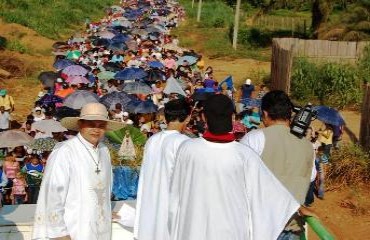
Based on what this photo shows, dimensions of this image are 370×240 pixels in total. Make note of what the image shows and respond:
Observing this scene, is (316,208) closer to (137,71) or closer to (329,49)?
(137,71)

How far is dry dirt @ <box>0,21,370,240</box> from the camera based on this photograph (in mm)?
8320

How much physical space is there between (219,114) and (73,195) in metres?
1.11

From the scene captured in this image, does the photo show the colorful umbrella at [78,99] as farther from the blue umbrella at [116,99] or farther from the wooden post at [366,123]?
the wooden post at [366,123]

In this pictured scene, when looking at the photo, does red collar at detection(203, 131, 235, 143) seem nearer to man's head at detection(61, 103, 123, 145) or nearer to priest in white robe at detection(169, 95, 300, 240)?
priest in white robe at detection(169, 95, 300, 240)

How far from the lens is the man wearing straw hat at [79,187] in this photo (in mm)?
3549

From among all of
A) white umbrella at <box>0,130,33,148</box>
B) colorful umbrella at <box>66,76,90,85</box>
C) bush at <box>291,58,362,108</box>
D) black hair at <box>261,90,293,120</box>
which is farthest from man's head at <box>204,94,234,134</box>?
bush at <box>291,58,362,108</box>

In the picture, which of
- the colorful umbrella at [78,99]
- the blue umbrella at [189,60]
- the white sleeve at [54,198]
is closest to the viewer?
the white sleeve at [54,198]

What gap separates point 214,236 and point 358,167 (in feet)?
21.9

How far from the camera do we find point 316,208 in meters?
8.81

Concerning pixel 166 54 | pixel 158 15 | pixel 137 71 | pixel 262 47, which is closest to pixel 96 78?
pixel 137 71

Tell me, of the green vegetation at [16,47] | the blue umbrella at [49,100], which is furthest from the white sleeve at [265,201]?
the green vegetation at [16,47]

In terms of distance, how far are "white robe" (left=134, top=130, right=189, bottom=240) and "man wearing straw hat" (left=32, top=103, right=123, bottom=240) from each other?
0.30m

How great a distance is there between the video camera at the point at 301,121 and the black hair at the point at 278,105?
0.18 feet

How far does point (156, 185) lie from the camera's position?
4078mm
